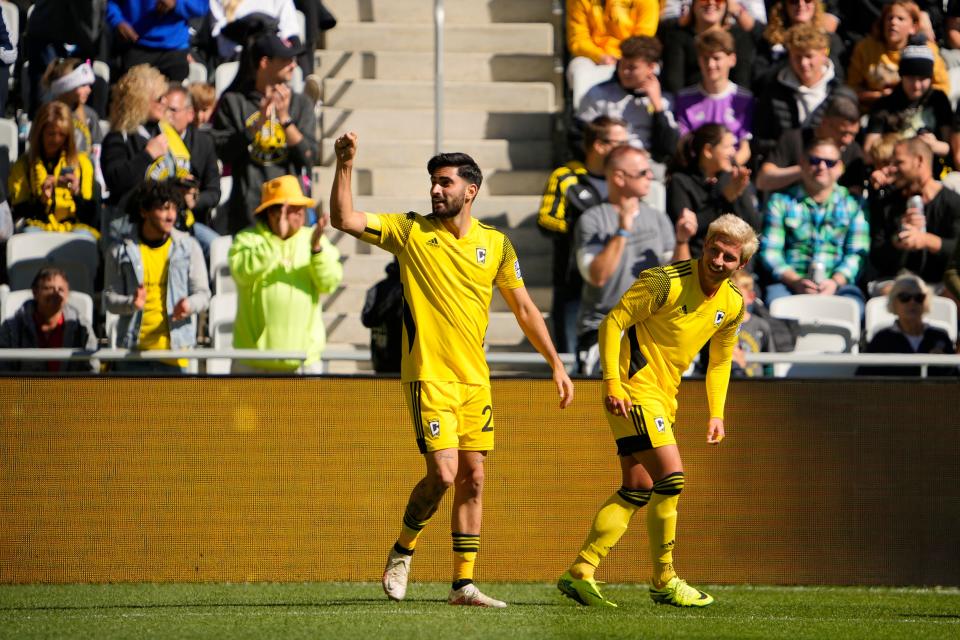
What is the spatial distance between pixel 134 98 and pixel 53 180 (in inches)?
35.2

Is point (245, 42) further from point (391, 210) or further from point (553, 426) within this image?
point (553, 426)

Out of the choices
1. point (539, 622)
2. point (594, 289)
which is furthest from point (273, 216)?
point (539, 622)

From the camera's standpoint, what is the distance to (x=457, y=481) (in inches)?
339

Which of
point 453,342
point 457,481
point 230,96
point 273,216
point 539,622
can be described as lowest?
point 539,622

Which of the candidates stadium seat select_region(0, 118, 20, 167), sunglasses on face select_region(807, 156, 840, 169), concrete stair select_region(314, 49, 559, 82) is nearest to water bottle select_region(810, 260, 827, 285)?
sunglasses on face select_region(807, 156, 840, 169)

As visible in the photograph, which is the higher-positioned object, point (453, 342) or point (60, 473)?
point (453, 342)

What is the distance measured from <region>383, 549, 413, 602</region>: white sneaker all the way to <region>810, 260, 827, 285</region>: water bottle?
5082mm

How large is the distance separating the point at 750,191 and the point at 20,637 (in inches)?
281

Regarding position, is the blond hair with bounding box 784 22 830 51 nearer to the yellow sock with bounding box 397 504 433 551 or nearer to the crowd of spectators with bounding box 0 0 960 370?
the crowd of spectators with bounding box 0 0 960 370

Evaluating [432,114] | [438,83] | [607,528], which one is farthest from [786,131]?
[607,528]

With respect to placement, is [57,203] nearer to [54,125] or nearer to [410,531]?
[54,125]

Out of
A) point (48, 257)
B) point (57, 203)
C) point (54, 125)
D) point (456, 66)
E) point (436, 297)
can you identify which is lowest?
point (436, 297)

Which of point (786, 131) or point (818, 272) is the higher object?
point (786, 131)

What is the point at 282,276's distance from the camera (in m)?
11.1
